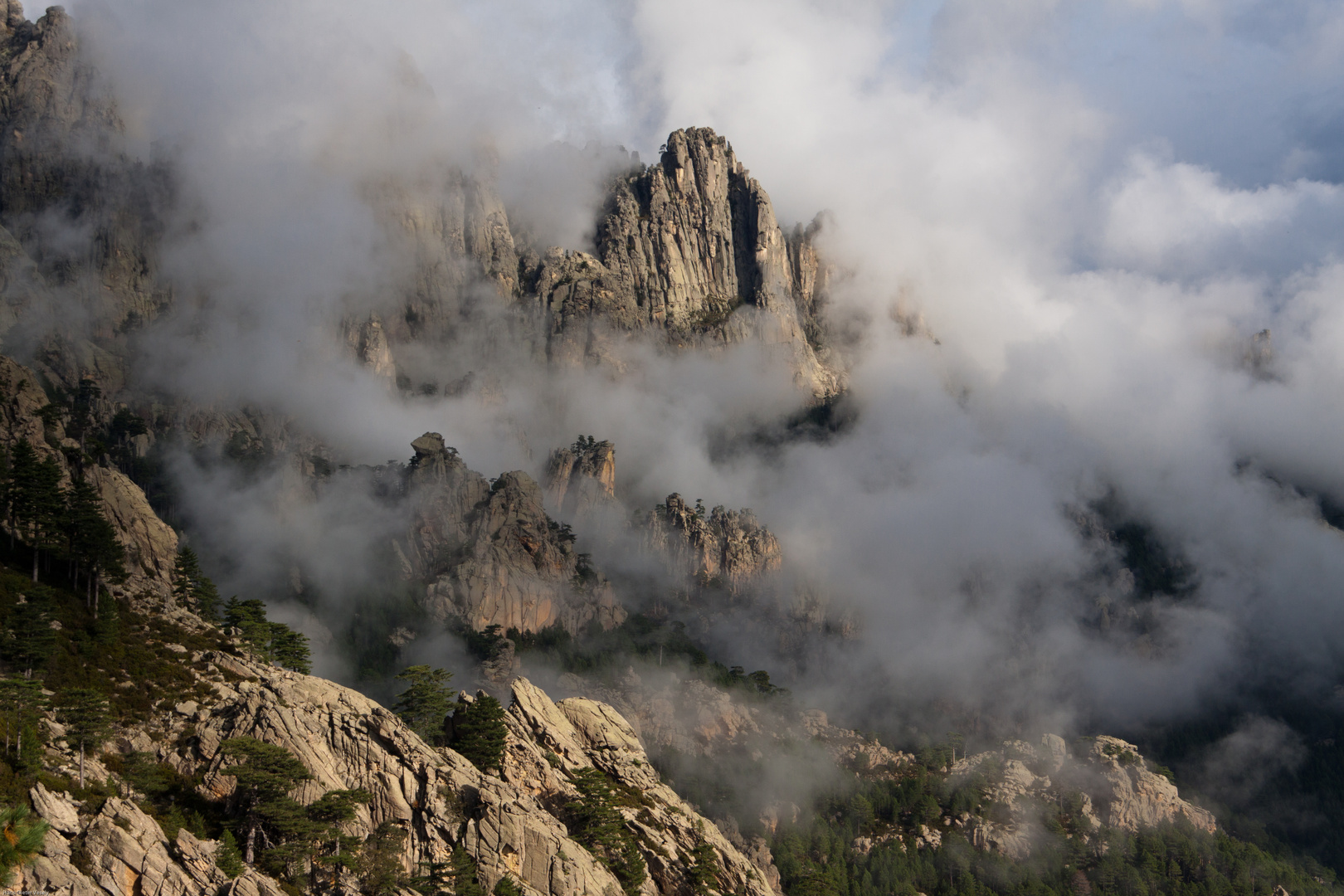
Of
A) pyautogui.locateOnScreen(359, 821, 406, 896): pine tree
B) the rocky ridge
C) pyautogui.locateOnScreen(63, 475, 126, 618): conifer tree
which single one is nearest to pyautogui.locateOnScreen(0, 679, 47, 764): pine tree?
pyautogui.locateOnScreen(359, 821, 406, 896): pine tree

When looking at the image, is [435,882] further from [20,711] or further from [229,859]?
[20,711]

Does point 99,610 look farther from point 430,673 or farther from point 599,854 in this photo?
point 599,854

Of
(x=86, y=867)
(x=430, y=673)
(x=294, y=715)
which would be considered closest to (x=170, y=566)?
(x=430, y=673)

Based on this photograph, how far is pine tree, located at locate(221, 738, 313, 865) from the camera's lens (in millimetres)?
79500

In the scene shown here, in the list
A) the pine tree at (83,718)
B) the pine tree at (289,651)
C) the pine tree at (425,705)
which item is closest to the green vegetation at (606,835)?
the pine tree at (425,705)

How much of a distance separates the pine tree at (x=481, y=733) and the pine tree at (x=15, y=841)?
51.9 m

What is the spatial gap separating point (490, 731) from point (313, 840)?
30559mm

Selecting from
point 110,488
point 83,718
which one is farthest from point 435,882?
point 110,488

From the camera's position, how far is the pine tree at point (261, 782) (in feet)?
261

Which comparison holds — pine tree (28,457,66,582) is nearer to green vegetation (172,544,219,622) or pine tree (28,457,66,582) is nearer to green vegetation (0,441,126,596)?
green vegetation (0,441,126,596)

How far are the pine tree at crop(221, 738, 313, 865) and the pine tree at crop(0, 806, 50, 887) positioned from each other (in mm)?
20667

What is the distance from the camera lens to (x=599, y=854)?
338 ft

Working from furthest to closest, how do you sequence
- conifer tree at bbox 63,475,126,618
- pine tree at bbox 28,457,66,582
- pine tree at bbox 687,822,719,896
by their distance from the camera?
pine tree at bbox 28,457,66,582, conifer tree at bbox 63,475,126,618, pine tree at bbox 687,822,719,896

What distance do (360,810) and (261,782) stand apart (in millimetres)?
11700
